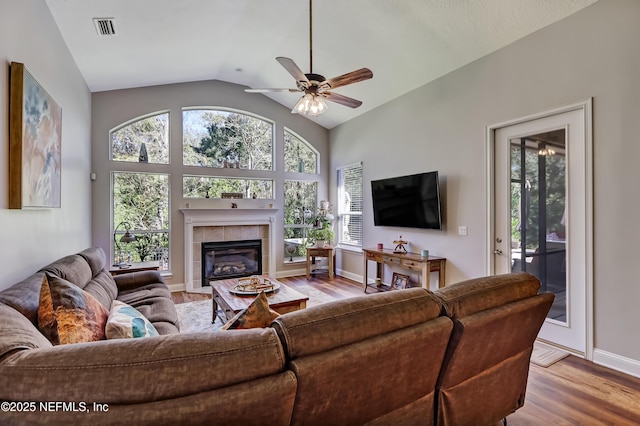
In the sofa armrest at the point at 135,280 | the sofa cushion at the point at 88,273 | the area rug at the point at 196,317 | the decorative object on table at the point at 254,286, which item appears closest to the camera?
the sofa cushion at the point at 88,273

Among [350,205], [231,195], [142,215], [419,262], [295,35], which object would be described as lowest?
[419,262]

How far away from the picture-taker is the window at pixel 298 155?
246 inches

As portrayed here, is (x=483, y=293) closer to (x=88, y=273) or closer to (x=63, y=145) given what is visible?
(x=88, y=273)

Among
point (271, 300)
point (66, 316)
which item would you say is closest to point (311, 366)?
point (66, 316)

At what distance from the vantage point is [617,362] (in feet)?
8.45

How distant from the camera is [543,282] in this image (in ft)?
10.5

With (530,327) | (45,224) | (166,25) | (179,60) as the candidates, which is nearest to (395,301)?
(530,327)

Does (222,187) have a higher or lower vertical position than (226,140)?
lower

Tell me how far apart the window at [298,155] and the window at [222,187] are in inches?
23.5

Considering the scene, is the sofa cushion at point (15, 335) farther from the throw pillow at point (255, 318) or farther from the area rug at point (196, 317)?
the area rug at point (196, 317)

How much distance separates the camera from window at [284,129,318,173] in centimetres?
625

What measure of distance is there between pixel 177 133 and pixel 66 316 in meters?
4.29

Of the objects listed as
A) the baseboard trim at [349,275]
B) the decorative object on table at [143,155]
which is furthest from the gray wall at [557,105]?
the decorative object on table at [143,155]

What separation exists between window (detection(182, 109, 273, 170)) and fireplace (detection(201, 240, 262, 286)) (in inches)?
56.4
